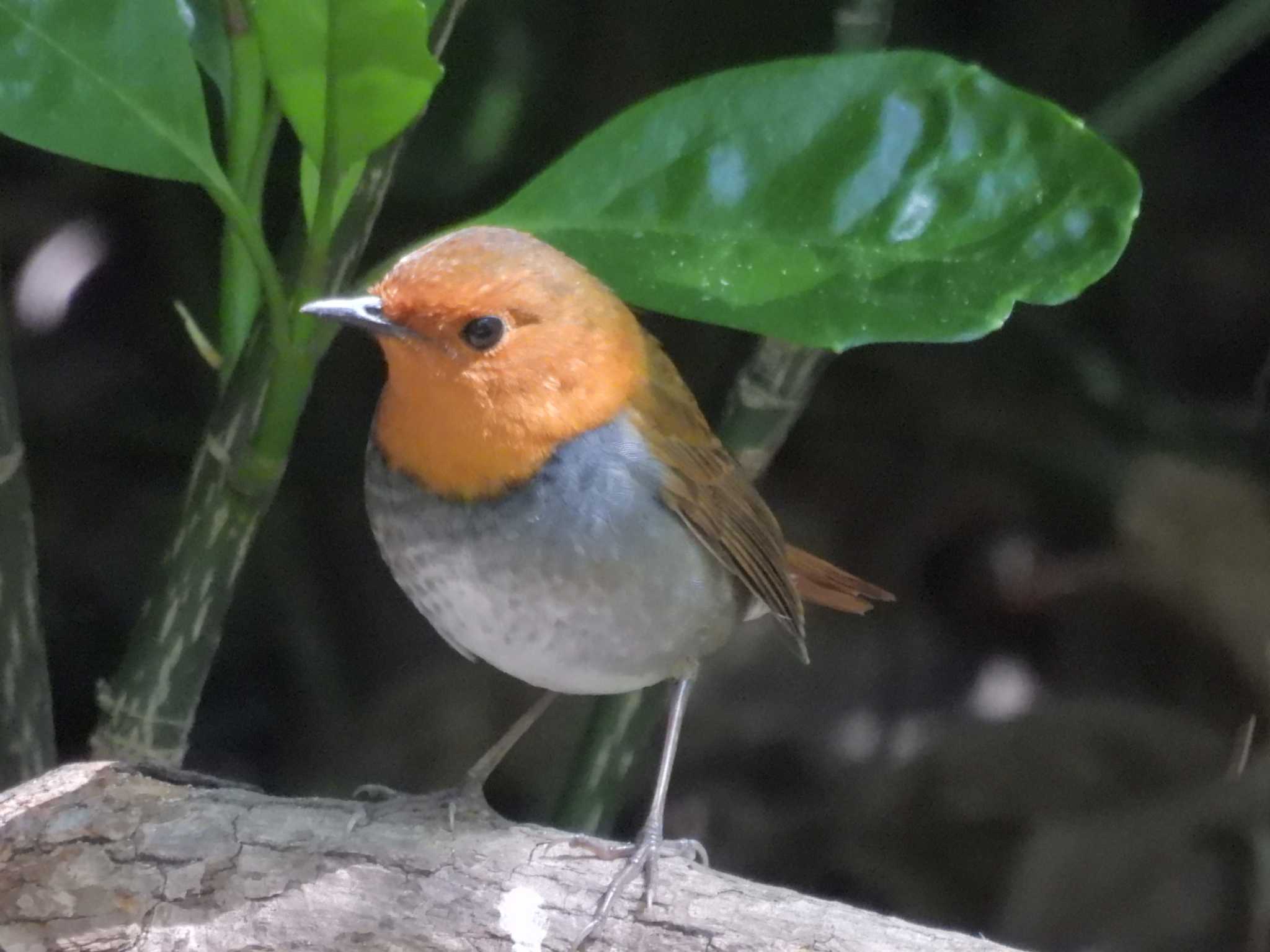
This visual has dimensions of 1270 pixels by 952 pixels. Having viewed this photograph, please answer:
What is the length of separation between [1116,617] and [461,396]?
58.8 inches

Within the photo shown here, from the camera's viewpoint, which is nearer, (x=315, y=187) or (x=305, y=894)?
(x=305, y=894)

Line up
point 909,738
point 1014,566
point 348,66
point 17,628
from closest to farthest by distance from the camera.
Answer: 1. point 348,66
2. point 17,628
3. point 909,738
4. point 1014,566

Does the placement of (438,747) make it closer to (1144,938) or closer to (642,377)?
(642,377)

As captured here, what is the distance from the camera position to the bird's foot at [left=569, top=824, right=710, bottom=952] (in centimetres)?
127

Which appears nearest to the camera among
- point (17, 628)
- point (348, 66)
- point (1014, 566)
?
point (348, 66)

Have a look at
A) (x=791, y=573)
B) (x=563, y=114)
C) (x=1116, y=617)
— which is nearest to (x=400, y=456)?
(x=791, y=573)

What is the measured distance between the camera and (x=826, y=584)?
1859 millimetres

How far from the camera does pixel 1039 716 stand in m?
2.29

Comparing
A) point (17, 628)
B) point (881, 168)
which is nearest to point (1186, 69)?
point (881, 168)

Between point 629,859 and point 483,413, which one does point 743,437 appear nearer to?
point 483,413

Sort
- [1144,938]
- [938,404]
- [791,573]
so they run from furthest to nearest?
[938,404] → [1144,938] → [791,573]

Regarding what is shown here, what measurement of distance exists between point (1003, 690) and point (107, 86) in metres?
1.72

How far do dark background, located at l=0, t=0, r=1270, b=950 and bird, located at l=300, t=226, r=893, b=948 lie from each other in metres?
0.78

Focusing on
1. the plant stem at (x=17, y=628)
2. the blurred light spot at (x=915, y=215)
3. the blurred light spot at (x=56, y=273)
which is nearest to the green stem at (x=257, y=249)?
the plant stem at (x=17, y=628)
